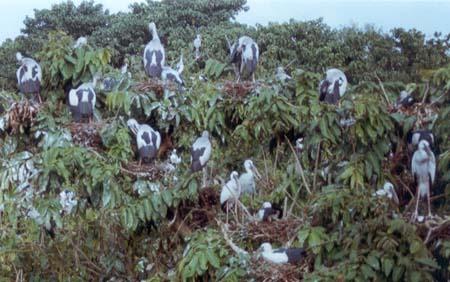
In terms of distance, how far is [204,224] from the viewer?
3.84m

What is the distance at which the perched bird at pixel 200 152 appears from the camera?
11.8ft

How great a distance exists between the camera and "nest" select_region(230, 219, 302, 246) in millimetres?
3242

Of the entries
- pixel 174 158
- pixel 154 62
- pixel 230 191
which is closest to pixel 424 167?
pixel 230 191

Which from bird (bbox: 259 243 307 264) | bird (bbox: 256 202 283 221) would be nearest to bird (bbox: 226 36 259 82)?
bird (bbox: 256 202 283 221)

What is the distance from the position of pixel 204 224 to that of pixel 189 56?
4.08 metres

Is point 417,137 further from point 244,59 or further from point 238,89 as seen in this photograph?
point 244,59

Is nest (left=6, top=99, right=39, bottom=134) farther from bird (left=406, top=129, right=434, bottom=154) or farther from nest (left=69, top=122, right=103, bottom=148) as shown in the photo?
bird (left=406, top=129, right=434, bottom=154)

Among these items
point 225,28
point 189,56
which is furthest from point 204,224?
point 225,28

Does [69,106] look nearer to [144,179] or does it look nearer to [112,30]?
[144,179]

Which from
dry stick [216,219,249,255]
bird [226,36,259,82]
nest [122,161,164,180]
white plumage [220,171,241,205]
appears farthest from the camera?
bird [226,36,259,82]

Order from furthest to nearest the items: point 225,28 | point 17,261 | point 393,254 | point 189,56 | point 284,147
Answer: point 225,28 → point 189,56 → point 17,261 → point 284,147 → point 393,254

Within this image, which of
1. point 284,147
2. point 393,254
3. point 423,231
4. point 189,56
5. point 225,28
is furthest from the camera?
point 225,28

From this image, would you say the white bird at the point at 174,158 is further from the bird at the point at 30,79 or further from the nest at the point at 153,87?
the bird at the point at 30,79

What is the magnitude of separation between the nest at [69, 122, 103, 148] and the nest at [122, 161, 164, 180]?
150 millimetres
